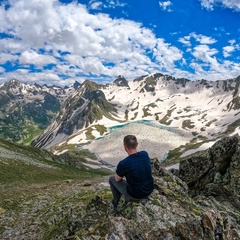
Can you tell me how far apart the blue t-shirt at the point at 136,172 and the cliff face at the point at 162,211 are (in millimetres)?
825

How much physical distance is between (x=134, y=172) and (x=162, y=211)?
2.68m

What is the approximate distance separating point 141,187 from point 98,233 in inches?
129

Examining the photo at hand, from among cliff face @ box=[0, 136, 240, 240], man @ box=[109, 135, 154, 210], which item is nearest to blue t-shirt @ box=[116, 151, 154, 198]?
man @ box=[109, 135, 154, 210]

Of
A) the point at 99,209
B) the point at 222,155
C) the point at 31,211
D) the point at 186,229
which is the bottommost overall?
the point at 31,211

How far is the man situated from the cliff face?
2.19ft

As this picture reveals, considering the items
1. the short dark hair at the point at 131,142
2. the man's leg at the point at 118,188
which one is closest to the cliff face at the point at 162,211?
the man's leg at the point at 118,188

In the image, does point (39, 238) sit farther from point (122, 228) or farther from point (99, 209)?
point (122, 228)

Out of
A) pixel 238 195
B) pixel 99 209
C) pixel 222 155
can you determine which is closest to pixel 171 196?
pixel 99 209

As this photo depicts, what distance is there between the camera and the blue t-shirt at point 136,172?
13.4 m

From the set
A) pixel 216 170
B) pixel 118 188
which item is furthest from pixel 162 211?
pixel 216 170

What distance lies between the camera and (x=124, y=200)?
14.5 metres

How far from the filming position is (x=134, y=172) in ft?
44.1

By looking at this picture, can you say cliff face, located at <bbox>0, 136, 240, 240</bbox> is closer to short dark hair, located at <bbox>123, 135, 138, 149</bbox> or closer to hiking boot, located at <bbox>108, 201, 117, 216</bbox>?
hiking boot, located at <bbox>108, 201, 117, 216</bbox>

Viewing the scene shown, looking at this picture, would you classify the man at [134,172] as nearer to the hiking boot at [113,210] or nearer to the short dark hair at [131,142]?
the short dark hair at [131,142]
